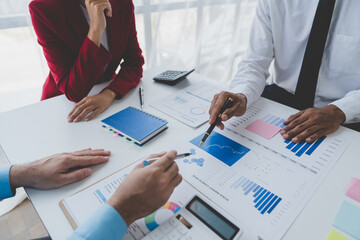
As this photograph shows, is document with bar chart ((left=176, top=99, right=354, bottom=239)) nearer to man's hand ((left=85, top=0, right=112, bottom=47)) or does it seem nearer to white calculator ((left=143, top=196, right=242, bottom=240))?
white calculator ((left=143, top=196, right=242, bottom=240))

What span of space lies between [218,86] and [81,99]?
61 cm

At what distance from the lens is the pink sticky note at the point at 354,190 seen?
1.82 feet

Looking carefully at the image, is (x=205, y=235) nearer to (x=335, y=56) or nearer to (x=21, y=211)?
(x=335, y=56)

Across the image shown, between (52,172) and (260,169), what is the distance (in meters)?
0.54

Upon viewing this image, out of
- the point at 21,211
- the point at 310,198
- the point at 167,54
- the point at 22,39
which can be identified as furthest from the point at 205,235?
the point at 167,54

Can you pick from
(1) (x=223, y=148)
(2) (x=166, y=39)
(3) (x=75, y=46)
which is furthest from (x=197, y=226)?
(2) (x=166, y=39)

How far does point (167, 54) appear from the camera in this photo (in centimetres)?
208

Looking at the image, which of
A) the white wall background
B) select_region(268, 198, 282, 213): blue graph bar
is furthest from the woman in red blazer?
select_region(268, 198, 282, 213): blue graph bar

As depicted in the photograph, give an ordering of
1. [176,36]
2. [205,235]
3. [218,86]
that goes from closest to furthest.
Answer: [205,235] < [218,86] < [176,36]

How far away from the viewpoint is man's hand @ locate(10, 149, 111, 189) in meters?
0.57

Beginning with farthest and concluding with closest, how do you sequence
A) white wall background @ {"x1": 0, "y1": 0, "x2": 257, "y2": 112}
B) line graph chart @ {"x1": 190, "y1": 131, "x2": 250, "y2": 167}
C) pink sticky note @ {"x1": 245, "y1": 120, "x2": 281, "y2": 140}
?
white wall background @ {"x1": 0, "y1": 0, "x2": 257, "y2": 112}
pink sticky note @ {"x1": 245, "y1": 120, "x2": 281, "y2": 140}
line graph chart @ {"x1": 190, "y1": 131, "x2": 250, "y2": 167}

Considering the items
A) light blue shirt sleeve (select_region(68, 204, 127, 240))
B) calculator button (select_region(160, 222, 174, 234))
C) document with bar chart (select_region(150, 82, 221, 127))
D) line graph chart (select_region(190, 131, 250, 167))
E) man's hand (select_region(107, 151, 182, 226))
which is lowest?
calculator button (select_region(160, 222, 174, 234))

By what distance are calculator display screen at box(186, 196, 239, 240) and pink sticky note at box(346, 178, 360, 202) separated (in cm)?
32

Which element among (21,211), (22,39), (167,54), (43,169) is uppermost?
(22,39)
